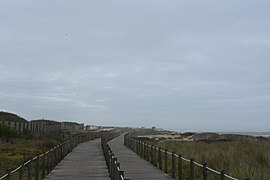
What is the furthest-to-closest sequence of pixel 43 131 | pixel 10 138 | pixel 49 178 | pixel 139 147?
pixel 43 131 < pixel 10 138 < pixel 139 147 < pixel 49 178

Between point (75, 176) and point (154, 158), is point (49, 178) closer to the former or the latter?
point (75, 176)

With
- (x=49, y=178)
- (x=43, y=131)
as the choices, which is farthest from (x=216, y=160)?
(x=43, y=131)

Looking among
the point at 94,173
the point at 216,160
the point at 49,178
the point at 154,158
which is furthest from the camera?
the point at 154,158

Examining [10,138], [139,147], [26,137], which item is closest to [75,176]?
[139,147]

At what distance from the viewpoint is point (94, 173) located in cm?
1853

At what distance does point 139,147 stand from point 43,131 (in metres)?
31.2

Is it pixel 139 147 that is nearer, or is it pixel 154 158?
pixel 154 158

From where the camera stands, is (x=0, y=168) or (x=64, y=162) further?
(x=64, y=162)

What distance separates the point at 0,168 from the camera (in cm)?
2012

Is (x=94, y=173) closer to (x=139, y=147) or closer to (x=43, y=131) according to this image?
(x=139, y=147)

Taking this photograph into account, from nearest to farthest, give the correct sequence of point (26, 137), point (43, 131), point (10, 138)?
point (10, 138)
point (26, 137)
point (43, 131)

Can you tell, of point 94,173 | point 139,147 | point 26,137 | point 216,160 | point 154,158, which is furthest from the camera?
point 26,137

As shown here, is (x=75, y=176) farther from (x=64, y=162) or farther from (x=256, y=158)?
(x=256, y=158)

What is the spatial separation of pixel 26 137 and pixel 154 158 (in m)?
25.4
